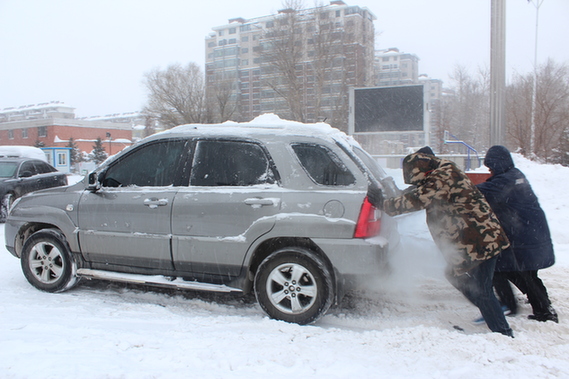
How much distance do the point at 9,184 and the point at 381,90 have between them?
10.2 m

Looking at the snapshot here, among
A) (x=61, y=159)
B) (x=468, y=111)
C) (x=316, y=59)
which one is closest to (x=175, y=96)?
(x=61, y=159)

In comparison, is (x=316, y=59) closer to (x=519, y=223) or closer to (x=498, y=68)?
(x=498, y=68)

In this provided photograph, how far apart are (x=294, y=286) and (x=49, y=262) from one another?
9.07ft

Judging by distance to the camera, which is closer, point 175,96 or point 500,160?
point 500,160

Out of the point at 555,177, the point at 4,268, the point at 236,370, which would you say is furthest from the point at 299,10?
the point at 236,370

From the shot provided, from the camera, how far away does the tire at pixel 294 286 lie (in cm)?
370

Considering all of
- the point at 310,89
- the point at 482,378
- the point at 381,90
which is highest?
the point at 310,89

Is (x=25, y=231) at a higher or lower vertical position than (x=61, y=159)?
lower

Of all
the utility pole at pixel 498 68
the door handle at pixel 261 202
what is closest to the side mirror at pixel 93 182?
the door handle at pixel 261 202

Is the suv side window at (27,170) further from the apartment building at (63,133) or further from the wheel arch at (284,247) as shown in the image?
the apartment building at (63,133)

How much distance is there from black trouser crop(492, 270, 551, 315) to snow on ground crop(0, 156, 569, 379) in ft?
0.53

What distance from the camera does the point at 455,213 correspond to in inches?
139

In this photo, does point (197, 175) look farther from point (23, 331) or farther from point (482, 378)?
point (482, 378)

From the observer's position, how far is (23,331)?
3543mm
